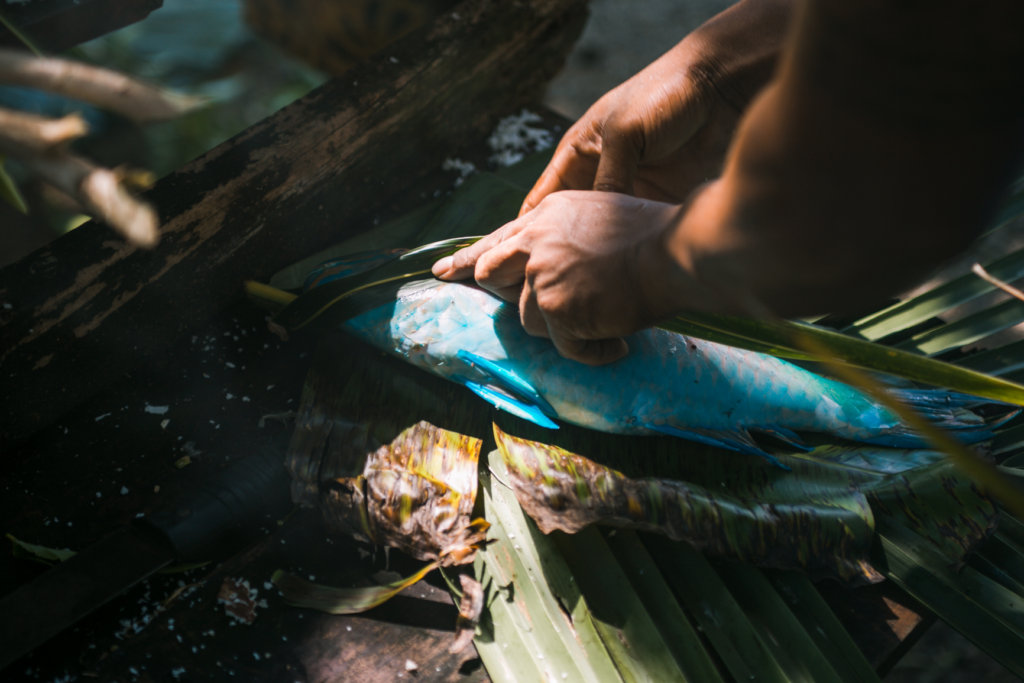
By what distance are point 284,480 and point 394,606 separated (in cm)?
28

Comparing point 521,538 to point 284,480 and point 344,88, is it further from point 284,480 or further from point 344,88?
point 344,88

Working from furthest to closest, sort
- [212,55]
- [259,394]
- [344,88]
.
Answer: [212,55] → [344,88] → [259,394]

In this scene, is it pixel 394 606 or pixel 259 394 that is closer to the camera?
pixel 394 606

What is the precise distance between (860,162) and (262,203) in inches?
44.2

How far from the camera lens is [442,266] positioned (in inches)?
44.4

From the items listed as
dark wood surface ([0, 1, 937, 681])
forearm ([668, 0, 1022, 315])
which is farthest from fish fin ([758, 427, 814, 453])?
forearm ([668, 0, 1022, 315])

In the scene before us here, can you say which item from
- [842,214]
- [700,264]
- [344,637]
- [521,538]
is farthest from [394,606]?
[842,214]

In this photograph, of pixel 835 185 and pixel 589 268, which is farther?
pixel 589 268

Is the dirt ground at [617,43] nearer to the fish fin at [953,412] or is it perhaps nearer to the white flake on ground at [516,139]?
the white flake on ground at [516,139]

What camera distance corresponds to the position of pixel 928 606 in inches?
39.7

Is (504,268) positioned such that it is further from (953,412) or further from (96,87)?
(953,412)

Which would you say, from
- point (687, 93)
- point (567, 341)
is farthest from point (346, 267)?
point (687, 93)

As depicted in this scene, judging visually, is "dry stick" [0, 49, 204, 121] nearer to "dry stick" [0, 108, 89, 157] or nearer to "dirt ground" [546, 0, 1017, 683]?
"dry stick" [0, 108, 89, 157]

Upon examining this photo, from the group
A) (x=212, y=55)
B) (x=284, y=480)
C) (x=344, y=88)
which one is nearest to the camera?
(x=284, y=480)
